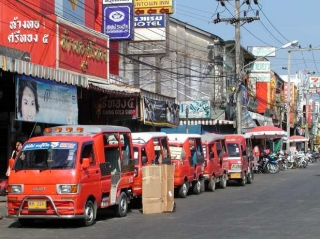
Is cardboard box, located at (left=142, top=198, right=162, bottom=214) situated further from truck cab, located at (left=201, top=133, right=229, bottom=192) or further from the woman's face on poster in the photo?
truck cab, located at (left=201, top=133, right=229, bottom=192)

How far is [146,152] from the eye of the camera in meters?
18.5

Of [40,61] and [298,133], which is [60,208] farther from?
[298,133]

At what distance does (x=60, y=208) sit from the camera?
1314cm

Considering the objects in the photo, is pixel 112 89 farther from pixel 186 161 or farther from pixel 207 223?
pixel 207 223

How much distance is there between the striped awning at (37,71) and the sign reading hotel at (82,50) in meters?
2.60

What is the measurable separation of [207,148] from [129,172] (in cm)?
875

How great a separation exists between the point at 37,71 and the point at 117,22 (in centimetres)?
1186

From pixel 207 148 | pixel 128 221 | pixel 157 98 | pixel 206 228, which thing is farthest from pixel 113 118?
pixel 206 228

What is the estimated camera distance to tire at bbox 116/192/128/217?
15.7m

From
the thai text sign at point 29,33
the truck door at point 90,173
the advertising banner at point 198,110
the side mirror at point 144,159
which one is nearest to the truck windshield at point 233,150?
the thai text sign at point 29,33

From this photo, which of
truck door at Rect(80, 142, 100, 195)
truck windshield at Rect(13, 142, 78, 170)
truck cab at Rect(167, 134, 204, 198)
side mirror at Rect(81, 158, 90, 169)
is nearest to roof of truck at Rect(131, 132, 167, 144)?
truck cab at Rect(167, 134, 204, 198)

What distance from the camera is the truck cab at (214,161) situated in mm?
24359

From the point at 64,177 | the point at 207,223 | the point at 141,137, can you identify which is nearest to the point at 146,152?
the point at 141,137

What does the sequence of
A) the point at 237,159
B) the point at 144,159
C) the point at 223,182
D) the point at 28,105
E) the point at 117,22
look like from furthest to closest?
the point at 117,22 < the point at 237,159 < the point at 223,182 < the point at 144,159 < the point at 28,105
